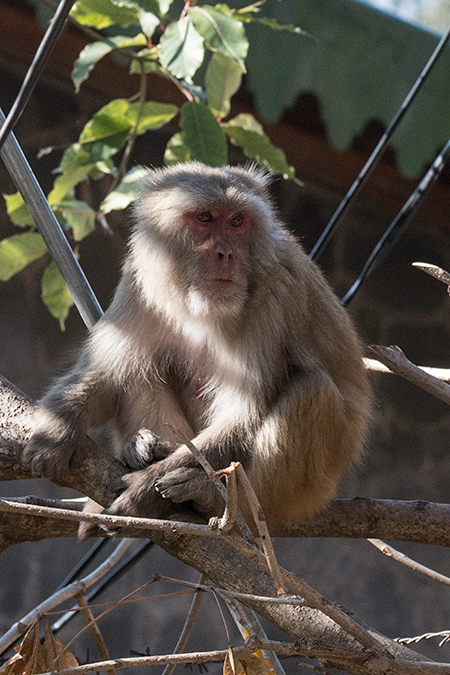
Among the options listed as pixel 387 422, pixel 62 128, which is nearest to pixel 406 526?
pixel 387 422

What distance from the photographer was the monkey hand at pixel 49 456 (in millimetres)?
1920

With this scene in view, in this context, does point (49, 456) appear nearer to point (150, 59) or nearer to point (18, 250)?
point (18, 250)

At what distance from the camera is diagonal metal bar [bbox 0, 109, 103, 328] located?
2.16 meters

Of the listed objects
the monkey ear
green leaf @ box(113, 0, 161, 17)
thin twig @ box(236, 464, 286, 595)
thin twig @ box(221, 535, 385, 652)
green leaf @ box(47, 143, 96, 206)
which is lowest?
green leaf @ box(47, 143, 96, 206)

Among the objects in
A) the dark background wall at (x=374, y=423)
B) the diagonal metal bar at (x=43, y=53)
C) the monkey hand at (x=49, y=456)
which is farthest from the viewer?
the dark background wall at (x=374, y=423)

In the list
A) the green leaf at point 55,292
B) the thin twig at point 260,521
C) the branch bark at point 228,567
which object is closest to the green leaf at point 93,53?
the green leaf at point 55,292

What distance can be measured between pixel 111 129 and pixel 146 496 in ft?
5.38

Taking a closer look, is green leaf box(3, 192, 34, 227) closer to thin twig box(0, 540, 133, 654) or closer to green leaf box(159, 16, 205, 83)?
green leaf box(159, 16, 205, 83)

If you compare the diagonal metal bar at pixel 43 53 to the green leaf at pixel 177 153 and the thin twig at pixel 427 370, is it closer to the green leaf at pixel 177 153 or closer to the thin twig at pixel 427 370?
the thin twig at pixel 427 370

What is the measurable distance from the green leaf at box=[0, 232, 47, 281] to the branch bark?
1.12 metres

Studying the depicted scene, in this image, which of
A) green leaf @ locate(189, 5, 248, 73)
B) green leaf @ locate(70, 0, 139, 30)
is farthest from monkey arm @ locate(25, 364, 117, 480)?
green leaf @ locate(70, 0, 139, 30)

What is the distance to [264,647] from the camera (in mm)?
1284

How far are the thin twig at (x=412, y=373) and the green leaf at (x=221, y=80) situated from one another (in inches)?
62.0

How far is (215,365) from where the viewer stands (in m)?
2.46
